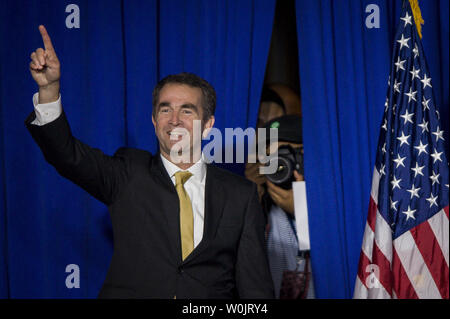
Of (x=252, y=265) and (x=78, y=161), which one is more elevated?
(x=78, y=161)

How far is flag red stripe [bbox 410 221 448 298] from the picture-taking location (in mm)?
1943

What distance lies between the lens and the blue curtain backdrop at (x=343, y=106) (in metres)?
2.33

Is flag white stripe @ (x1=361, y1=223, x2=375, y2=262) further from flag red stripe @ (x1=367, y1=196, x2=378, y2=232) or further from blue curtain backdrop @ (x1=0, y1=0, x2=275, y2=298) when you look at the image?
blue curtain backdrop @ (x1=0, y1=0, x2=275, y2=298)

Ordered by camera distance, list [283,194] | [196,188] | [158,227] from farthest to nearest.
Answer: [283,194] → [196,188] → [158,227]

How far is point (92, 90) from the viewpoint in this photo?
7.69 ft

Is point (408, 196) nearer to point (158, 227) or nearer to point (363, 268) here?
point (363, 268)

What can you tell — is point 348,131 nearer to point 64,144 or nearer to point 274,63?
point 274,63

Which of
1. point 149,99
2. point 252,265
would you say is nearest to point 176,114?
point 252,265

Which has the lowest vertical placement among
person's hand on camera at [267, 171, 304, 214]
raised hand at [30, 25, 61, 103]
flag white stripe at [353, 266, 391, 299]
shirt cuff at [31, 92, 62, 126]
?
flag white stripe at [353, 266, 391, 299]

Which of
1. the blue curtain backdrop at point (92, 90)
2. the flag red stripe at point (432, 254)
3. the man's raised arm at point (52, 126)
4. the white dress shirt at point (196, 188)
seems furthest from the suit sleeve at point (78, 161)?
the flag red stripe at point (432, 254)

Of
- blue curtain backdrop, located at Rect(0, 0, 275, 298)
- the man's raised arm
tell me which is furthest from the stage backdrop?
the man's raised arm

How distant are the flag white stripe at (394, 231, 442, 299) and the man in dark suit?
2.13 feet

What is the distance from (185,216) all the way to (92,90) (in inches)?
40.6

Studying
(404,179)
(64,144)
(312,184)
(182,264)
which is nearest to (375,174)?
(404,179)
